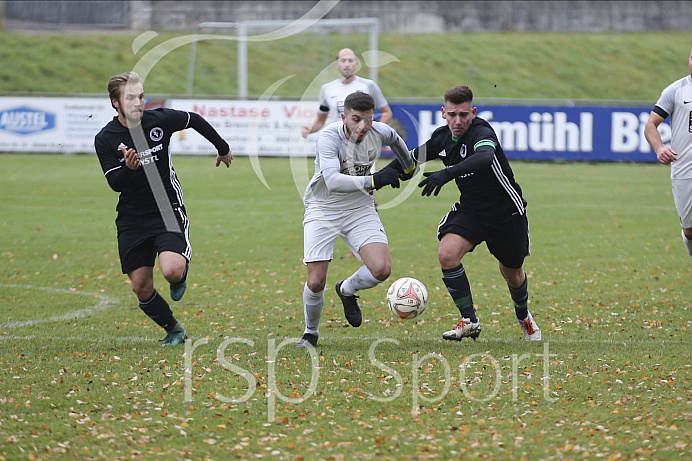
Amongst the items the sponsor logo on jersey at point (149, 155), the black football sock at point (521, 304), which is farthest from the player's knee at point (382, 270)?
the sponsor logo on jersey at point (149, 155)

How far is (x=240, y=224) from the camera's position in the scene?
14.6 m

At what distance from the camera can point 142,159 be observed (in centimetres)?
694

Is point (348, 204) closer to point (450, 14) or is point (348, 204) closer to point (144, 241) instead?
point (144, 241)

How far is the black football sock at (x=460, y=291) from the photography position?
705 cm

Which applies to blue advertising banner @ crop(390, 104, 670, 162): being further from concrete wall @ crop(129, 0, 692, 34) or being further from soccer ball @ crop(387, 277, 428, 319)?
concrete wall @ crop(129, 0, 692, 34)

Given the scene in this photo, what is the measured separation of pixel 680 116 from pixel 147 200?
16.9 ft

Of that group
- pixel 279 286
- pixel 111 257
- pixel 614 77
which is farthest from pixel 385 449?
pixel 614 77

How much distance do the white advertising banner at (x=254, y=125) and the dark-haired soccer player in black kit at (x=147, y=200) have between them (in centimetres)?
1483

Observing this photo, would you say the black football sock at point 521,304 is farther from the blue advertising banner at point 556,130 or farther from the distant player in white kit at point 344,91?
the blue advertising banner at point 556,130

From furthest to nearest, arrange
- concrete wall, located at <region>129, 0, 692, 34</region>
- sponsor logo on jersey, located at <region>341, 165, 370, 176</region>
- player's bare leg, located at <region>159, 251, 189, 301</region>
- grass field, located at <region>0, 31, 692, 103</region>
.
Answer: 1. concrete wall, located at <region>129, 0, 692, 34</region>
2. grass field, located at <region>0, 31, 692, 103</region>
3. sponsor logo on jersey, located at <region>341, 165, 370, 176</region>
4. player's bare leg, located at <region>159, 251, 189, 301</region>

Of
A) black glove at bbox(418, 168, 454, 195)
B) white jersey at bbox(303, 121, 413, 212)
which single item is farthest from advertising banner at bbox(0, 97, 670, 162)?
black glove at bbox(418, 168, 454, 195)

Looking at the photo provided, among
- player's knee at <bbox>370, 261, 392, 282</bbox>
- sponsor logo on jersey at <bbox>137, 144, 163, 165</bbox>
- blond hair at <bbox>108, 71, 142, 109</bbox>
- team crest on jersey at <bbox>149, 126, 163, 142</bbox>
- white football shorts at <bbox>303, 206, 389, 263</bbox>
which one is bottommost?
player's knee at <bbox>370, 261, 392, 282</bbox>

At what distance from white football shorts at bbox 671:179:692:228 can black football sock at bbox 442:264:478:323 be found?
260 centimetres

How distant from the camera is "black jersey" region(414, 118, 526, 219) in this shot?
7.02 meters
